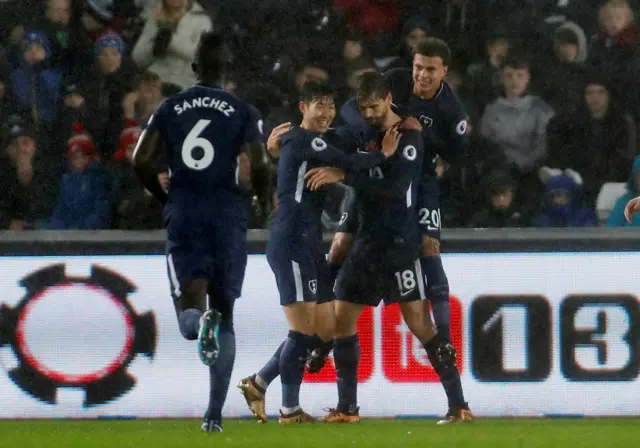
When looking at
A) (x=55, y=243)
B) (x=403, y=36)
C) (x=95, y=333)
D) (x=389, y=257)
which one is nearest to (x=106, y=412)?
(x=95, y=333)

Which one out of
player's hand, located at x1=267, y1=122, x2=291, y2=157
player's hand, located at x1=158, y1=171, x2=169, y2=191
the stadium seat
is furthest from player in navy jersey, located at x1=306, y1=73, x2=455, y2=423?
the stadium seat

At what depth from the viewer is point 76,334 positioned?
10.2 m

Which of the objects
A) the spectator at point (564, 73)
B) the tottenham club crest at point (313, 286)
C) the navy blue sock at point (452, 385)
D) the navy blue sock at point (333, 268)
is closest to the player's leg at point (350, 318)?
the tottenham club crest at point (313, 286)

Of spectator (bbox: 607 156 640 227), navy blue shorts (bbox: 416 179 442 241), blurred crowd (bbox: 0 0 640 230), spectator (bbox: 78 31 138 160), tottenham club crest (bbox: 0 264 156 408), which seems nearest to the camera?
navy blue shorts (bbox: 416 179 442 241)

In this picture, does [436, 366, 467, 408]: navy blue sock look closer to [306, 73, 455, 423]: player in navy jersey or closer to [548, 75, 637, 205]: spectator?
[306, 73, 455, 423]: player in navy jersey

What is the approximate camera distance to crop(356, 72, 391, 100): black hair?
9.03 m

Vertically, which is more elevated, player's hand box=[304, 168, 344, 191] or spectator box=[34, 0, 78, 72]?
spectator box=[34, 0, 78, 72]

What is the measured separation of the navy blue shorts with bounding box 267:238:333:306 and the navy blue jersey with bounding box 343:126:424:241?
366mm

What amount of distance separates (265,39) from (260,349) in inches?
147

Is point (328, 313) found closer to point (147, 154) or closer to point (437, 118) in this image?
point (437, 118)

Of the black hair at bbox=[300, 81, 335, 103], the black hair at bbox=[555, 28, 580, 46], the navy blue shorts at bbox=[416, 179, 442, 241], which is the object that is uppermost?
the black hair at bbox=[555, 28, 580, 46]

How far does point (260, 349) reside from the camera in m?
10.2

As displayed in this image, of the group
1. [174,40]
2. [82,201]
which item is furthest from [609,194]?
[82,201]

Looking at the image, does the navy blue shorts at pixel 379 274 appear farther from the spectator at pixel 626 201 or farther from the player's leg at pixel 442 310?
the spectator at pixel 626 201
